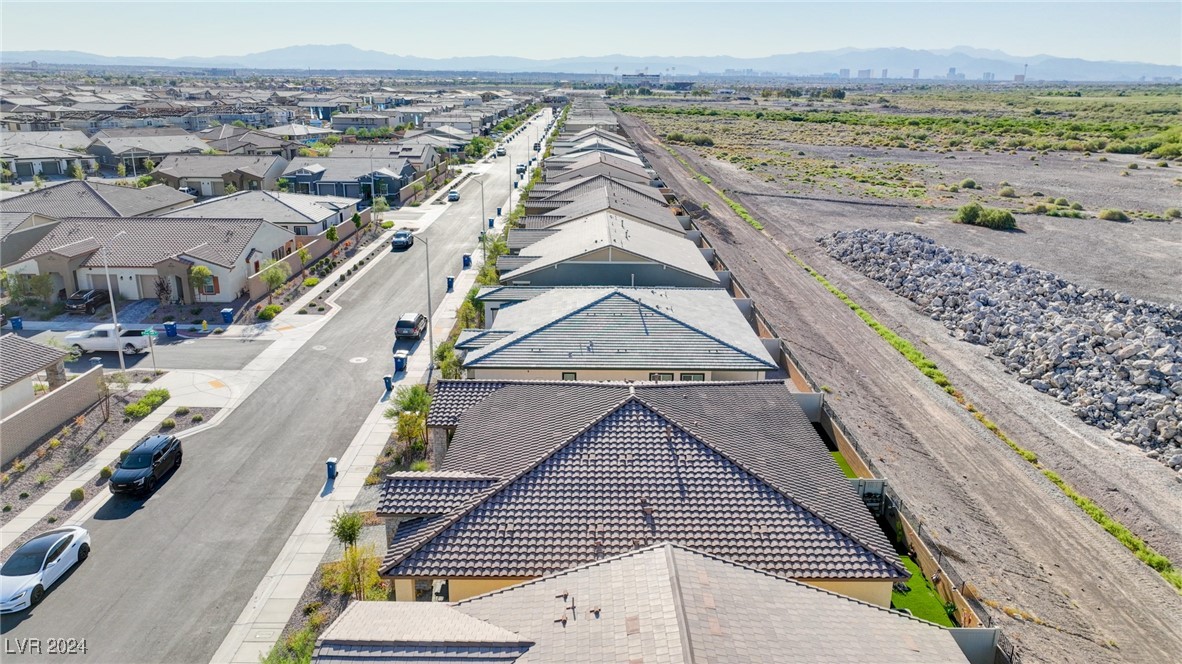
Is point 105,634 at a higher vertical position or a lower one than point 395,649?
lower

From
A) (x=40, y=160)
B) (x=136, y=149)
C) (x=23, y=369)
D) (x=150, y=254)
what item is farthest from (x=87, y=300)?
(x=136, y=149)

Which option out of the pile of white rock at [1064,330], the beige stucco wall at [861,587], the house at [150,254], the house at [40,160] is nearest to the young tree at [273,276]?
the house at [150,254]

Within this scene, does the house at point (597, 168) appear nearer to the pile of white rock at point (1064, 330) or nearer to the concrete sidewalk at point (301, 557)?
the pile of white rock at point (1064, 330)

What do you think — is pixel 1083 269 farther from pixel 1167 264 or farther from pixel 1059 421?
pixel 1059 421

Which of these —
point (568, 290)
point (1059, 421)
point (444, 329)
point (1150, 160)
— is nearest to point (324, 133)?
point (444, 329)

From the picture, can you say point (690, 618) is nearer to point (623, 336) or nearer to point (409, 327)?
point (623, 336)

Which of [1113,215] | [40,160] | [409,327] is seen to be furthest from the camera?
[40,160]

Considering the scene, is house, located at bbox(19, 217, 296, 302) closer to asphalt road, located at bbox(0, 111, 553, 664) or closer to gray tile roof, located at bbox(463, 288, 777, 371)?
asphalt road, located at bbox(0, 111, 553, 664)
